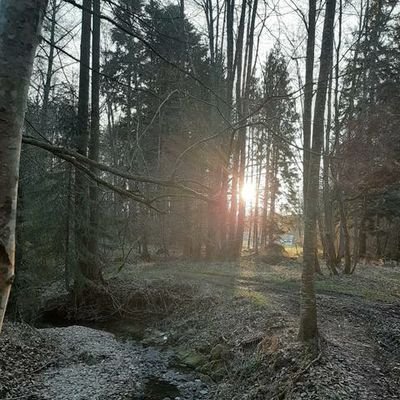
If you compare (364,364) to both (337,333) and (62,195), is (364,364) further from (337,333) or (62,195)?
(62,195)

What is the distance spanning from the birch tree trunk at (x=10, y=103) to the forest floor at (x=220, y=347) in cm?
440

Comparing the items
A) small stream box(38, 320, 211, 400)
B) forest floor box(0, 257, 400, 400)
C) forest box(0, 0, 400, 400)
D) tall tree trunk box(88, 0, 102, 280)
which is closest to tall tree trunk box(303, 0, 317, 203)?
forest box(0, 0, 400, 400)

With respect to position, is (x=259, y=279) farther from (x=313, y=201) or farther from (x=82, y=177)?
(x=313, y=201)

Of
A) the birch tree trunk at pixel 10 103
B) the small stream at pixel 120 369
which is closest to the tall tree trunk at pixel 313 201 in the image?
the small stream at pixel 120 369

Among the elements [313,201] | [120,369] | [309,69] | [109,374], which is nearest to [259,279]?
[120,369]

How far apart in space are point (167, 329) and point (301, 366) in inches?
193

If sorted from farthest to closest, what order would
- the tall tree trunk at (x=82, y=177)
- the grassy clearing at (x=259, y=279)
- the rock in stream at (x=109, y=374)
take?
1. the grassy clearing at (x=259, y=279)
2. the tall tree trunk at (x=82, y=177)
3. the rock in stream at (x=109, y=374)

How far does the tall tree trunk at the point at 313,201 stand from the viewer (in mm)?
5793

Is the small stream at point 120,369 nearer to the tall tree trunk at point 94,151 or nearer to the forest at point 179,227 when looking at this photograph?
the forest at point 179,227

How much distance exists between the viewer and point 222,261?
58.5ft

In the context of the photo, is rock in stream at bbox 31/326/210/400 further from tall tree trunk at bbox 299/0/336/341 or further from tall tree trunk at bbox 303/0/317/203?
tall tree trunk at bbox 303/0/317/203

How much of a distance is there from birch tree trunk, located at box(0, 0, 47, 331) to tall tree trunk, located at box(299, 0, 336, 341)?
4820 mm

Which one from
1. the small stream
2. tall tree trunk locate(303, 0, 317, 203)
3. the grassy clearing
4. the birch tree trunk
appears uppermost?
tall tree trunk locate(303, 0, 317, 203)

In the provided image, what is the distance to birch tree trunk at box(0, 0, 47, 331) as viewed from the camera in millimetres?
1420
